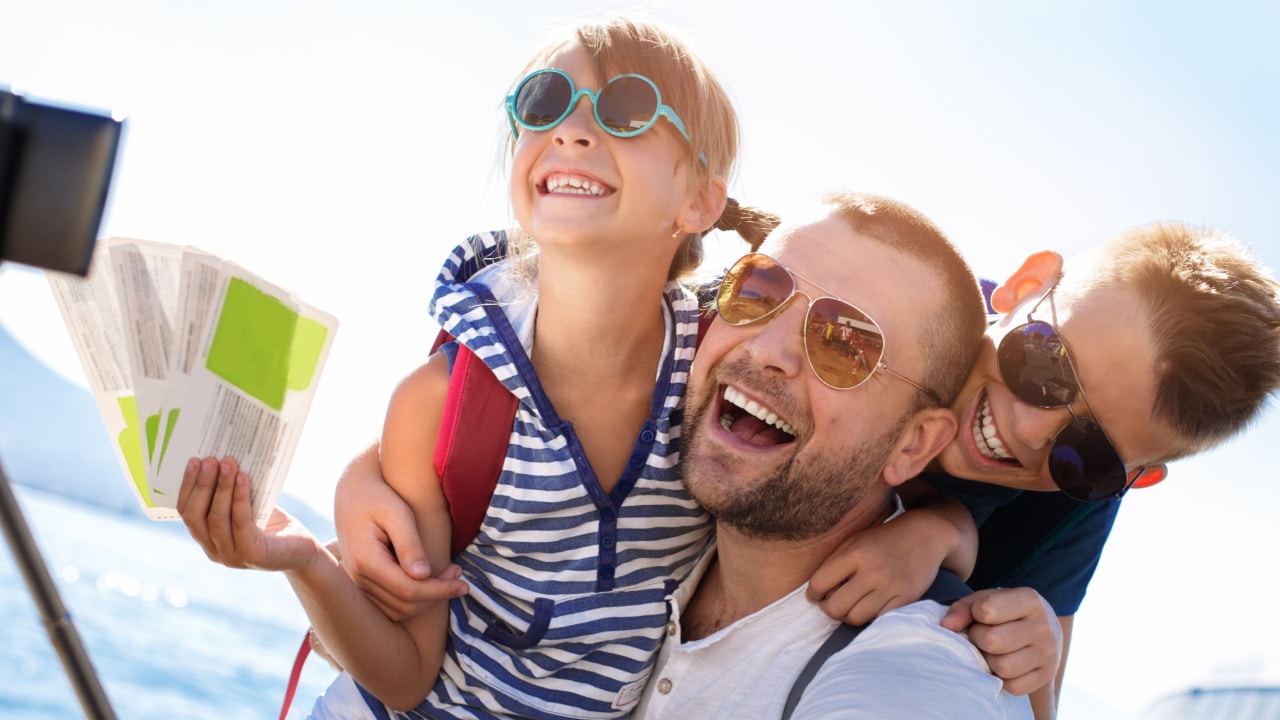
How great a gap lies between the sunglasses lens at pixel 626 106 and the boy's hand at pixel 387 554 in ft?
4.29

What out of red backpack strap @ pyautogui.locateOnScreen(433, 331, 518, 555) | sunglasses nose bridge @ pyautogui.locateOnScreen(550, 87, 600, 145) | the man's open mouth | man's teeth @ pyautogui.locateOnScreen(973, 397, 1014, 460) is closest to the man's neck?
the man's open mouth

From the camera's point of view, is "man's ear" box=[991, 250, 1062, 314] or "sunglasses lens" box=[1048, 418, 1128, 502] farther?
"man's ear" box=[991, 250, 1062, 314]

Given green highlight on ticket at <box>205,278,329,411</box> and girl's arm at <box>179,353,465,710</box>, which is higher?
green highlight on ticket at <box>205,278,329,411</box>

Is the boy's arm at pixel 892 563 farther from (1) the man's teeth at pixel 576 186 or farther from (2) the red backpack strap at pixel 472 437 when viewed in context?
(1) the man's teeth at pixel 576 186

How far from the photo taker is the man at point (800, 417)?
8.79 ft

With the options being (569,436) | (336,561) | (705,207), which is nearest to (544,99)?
(705,207)

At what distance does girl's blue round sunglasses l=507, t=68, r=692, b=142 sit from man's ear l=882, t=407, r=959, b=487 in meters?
1.25

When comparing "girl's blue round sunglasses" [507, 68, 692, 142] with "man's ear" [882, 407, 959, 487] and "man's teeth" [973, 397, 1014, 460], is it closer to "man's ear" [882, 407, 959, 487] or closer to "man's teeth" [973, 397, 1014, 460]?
"man's ear" [882, 407, 959, 487]

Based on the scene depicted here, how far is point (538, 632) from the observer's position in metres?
2.80

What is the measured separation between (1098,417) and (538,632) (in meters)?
1.76

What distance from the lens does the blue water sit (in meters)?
16.4

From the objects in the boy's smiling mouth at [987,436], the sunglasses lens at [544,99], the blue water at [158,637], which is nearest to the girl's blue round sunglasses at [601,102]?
the sunglasses lens at [544,99]

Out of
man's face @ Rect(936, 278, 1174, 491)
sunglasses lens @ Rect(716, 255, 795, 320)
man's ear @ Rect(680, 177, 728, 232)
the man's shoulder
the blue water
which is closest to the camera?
the man's shoulder

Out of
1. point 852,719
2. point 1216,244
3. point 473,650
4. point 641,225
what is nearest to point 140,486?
point 473,650
